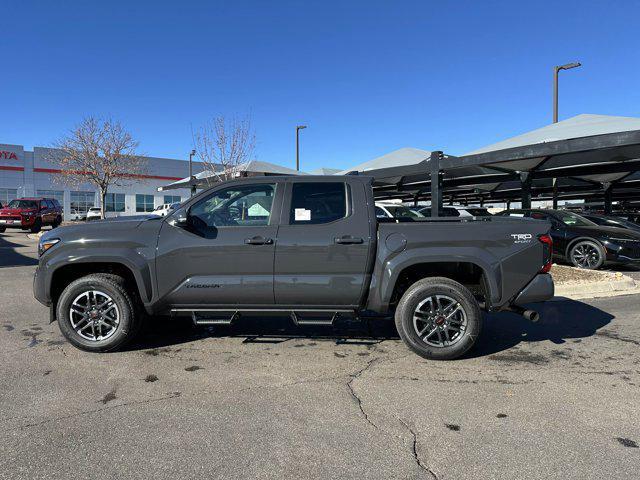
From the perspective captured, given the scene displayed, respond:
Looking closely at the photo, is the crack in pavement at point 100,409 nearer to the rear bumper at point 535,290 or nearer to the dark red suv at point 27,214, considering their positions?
the rear bumper at point 535,290

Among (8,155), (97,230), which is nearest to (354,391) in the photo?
(97,230)

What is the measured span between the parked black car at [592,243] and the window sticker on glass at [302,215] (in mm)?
7503

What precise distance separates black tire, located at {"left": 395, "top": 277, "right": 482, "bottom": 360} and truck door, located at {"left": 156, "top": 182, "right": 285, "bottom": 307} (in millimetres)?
1360

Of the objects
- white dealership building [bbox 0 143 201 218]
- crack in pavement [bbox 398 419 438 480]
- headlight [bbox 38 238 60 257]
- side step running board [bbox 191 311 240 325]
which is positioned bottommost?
crack in pavement [bbox 398 419 438 480]

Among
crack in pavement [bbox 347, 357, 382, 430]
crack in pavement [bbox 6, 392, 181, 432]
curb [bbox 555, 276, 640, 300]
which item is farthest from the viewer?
curb [bbox 555, 276, 640, 300]

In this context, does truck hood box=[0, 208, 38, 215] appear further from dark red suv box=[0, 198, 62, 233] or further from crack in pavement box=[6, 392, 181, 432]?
crack in pavement box=[6, 392, 181, 432]

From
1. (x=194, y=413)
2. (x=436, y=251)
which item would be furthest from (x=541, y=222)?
(x=194, y=413)

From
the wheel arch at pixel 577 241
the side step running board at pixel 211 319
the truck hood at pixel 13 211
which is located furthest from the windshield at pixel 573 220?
the truck hood at pixel 13 211

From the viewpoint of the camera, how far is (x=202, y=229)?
4594mm

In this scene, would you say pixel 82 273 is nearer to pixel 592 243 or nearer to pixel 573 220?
pixel 592 243

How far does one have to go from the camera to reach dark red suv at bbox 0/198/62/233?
76.3 feet

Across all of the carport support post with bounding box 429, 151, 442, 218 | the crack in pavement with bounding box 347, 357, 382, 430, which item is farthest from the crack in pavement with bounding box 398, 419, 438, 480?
Result: the carport support post with bounding box 429, 151, 442, 218

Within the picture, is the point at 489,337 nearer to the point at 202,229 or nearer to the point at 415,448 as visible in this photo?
the point at 415,448

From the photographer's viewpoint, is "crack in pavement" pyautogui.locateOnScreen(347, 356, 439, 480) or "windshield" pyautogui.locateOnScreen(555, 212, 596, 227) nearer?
"crack in pavement" pyautogui.locateOnScreen(347, 356, 439, 480)
